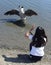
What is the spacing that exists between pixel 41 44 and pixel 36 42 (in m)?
0.15

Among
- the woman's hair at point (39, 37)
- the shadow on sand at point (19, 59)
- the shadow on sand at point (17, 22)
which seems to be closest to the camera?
the woman's hair at point (39, 37)

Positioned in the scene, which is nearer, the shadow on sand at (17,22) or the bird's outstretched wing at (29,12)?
the shadow on sand at (17,22)

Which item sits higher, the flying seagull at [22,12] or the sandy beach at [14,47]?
the sandy beach at [14,47]

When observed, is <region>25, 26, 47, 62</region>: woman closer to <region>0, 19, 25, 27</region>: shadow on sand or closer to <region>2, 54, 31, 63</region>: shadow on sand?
<region>2, 54, 31, 63</region>: shadow on sand

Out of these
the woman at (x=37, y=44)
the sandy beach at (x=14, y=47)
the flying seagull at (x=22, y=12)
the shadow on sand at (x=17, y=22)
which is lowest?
the shadow on sand at (x=17, y=22)

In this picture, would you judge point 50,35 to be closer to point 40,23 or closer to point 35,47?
point 40,23

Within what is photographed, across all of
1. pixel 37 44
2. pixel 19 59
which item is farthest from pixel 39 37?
pixel 19 59

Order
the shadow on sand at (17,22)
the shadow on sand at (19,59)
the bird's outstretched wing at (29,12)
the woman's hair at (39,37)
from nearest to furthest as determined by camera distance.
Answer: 1. the woman's hair at (39,37)
2. the shadow on sand at (19,59)
3. the shadow on sand at (17,22)
4. the bird's outstretched wing at (29,12)

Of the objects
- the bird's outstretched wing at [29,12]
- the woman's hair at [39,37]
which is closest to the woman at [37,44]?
the woman's hair at [39,37]

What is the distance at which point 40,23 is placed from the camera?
526 inches

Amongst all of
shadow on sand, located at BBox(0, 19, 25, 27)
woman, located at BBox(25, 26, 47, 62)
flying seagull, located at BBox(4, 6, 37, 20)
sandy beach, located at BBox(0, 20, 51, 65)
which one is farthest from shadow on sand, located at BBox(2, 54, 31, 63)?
flying seagull, located at BBox(4, 6, 37, 20)

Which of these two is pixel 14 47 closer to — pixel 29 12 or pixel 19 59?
pixel 19 59

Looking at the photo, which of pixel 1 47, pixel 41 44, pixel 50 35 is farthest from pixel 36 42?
pixel 50 35

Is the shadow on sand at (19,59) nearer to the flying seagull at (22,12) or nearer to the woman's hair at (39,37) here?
the woman's hair at (39,37)
